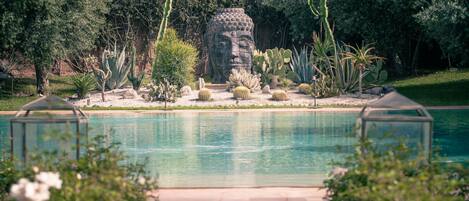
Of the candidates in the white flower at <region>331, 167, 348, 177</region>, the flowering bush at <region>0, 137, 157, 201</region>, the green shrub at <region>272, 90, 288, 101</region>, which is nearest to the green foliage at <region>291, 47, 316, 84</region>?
the green shrub at <region>272, 90, 288, 101</region>

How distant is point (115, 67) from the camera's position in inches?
1121

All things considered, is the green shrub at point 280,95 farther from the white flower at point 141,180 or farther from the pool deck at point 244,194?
the white flower at point 141,180

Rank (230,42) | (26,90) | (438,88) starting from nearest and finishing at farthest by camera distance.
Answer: (438,88) < (26,90) < (230,42)

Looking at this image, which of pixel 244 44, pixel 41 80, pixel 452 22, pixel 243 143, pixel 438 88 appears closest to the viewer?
pixel 243 143

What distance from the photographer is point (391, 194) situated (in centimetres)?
564

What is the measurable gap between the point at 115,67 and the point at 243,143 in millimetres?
12802

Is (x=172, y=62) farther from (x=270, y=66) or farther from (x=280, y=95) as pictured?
(x=270, y=66)

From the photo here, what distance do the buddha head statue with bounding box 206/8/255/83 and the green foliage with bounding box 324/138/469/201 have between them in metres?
22.6

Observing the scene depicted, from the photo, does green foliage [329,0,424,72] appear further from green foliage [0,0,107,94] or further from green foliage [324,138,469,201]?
green foliage [324,138,469,201]

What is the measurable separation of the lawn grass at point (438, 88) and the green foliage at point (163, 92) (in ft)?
24.2

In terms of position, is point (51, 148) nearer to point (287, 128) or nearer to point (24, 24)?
point (287, 128)

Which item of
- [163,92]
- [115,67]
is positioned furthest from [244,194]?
[115,67]

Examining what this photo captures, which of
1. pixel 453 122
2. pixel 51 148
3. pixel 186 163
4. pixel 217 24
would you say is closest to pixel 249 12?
pixel 217 24

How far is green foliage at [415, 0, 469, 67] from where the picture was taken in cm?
2323
